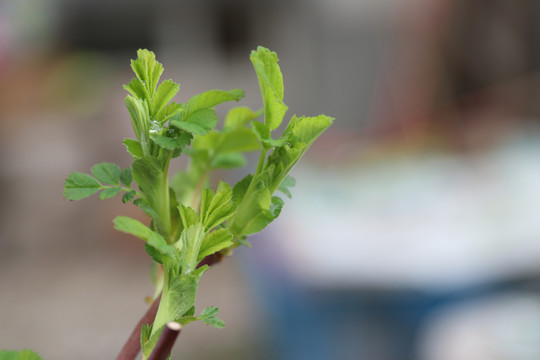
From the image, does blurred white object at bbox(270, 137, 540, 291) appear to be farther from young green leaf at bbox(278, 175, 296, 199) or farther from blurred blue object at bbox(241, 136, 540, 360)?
young green leaf at bbox(278, 175, 296, 199)

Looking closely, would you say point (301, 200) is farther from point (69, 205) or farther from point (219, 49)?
point (219, 49)

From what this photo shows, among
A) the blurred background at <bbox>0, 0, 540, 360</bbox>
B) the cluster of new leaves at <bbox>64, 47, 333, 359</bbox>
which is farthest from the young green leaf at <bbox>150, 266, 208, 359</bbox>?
the blurred background at <bbox>0, 0, 540, 360</bbox>

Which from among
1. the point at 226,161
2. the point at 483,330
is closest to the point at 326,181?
the point at 483,330

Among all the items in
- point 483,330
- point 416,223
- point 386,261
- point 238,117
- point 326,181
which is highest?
point 326,181

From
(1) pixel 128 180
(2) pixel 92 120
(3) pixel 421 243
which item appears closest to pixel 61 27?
(2) pixel 92 120

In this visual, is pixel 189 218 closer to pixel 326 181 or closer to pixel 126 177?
pixel 126 177
